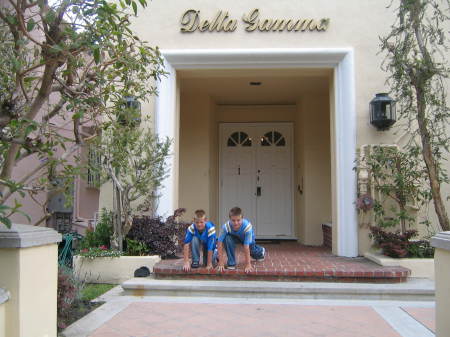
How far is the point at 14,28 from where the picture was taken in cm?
335

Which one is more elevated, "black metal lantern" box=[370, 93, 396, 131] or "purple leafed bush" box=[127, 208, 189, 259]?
"black metal lantern" box=[370, 93, 396, 131]

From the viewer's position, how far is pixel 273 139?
10656mm

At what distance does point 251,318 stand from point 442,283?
2.05 m

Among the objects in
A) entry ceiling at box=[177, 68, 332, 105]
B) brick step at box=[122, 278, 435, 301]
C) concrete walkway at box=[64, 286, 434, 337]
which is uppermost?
entry ceiling at box=[177, 68, 332, 105]

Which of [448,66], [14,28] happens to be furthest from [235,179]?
[14,28]

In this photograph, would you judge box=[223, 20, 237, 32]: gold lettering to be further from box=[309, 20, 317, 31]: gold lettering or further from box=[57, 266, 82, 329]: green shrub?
Answer: box=[57, 266, 82, 329]: green shrub

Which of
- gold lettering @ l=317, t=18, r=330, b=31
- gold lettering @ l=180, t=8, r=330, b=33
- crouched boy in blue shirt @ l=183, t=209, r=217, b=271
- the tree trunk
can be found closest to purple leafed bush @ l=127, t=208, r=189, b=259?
crouched boy in blue shirt @ l=183, t=209, r=217, b=271

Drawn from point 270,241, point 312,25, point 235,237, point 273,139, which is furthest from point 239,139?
point 235,237

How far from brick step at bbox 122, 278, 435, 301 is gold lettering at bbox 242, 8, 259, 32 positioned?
416 cm

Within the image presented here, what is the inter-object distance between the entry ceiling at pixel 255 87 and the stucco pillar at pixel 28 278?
→ 5.15m

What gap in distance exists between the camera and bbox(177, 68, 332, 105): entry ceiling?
802cm

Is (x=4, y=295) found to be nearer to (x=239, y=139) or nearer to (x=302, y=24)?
(x=302, y=24)

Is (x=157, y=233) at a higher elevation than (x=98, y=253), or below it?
higher

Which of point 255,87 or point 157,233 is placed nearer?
point 157,233
